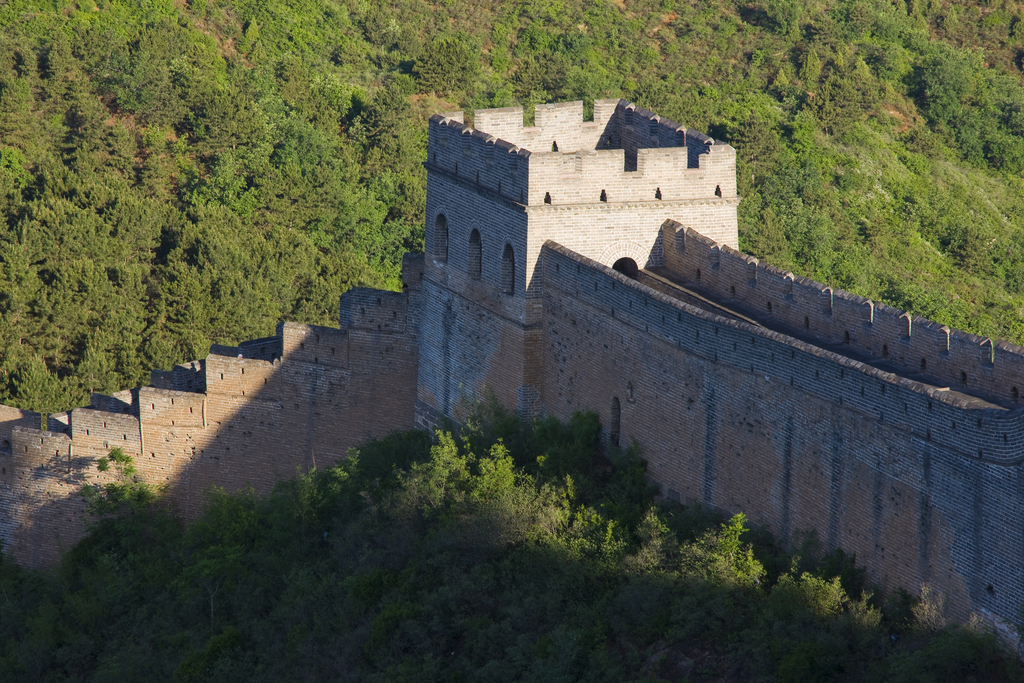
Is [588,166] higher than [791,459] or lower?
higher

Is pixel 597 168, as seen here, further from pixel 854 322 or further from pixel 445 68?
pixel 445 68

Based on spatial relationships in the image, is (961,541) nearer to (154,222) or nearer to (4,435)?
(4,435)

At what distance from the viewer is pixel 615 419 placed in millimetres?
25453

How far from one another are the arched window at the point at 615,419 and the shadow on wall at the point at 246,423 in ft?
19.2

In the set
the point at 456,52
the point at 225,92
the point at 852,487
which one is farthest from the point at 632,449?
the point at 456,52

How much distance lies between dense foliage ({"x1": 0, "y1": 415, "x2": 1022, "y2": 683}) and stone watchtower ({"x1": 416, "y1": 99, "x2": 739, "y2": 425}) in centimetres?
142

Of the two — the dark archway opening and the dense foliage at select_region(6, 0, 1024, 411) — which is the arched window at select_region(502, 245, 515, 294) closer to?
the dark archway opening

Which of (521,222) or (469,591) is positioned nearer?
(469,591)

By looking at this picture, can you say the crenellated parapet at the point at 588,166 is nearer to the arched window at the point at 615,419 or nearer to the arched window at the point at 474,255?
the arched window at the point at 474,255

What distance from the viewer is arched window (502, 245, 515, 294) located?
88.6ft

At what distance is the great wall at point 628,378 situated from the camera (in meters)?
19.7

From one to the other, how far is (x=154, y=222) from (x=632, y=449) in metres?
28.2

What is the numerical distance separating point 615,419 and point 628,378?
94 cm

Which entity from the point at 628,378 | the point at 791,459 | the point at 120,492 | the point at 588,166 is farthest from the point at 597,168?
the point at 120,492
